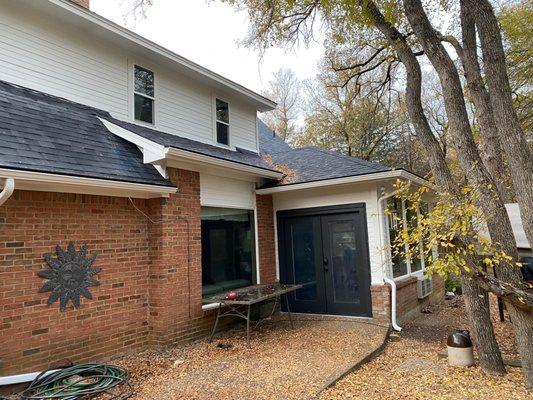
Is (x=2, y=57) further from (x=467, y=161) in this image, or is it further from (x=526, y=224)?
(x=526, y=224)

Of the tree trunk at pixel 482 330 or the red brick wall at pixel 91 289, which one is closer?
the red brick wall at pixel 91 289

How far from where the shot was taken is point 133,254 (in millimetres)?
5715

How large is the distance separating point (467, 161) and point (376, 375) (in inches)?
115

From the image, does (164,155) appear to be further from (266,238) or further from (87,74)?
(266,238)

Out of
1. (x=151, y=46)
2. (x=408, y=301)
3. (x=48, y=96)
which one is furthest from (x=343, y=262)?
(x=48, y=96)

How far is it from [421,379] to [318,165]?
201 inches

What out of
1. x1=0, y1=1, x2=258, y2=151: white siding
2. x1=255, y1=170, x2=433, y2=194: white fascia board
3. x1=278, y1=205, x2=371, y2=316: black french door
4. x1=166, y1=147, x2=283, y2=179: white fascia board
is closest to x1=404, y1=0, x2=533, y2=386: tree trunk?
x1=255, y1=170, x2=433, y2=194: white fascia board

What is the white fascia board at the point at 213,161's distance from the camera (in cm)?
566

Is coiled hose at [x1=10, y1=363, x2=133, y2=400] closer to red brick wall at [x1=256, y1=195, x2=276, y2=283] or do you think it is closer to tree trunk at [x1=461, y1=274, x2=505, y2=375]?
red brick wall at [x1=256, y1=195, x2=276, y2=283]

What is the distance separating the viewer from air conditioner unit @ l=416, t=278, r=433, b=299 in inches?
342

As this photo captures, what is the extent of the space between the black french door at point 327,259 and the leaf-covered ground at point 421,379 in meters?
1.52

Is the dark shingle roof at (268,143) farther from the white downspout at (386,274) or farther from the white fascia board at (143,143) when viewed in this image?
the white fascia board at (143,143)

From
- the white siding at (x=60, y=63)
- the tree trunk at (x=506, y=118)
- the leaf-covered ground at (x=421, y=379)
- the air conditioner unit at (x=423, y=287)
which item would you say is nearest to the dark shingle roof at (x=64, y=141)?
the white siding at (x=60, y=63)

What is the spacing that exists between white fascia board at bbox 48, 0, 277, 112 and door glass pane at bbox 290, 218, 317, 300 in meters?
3.72
